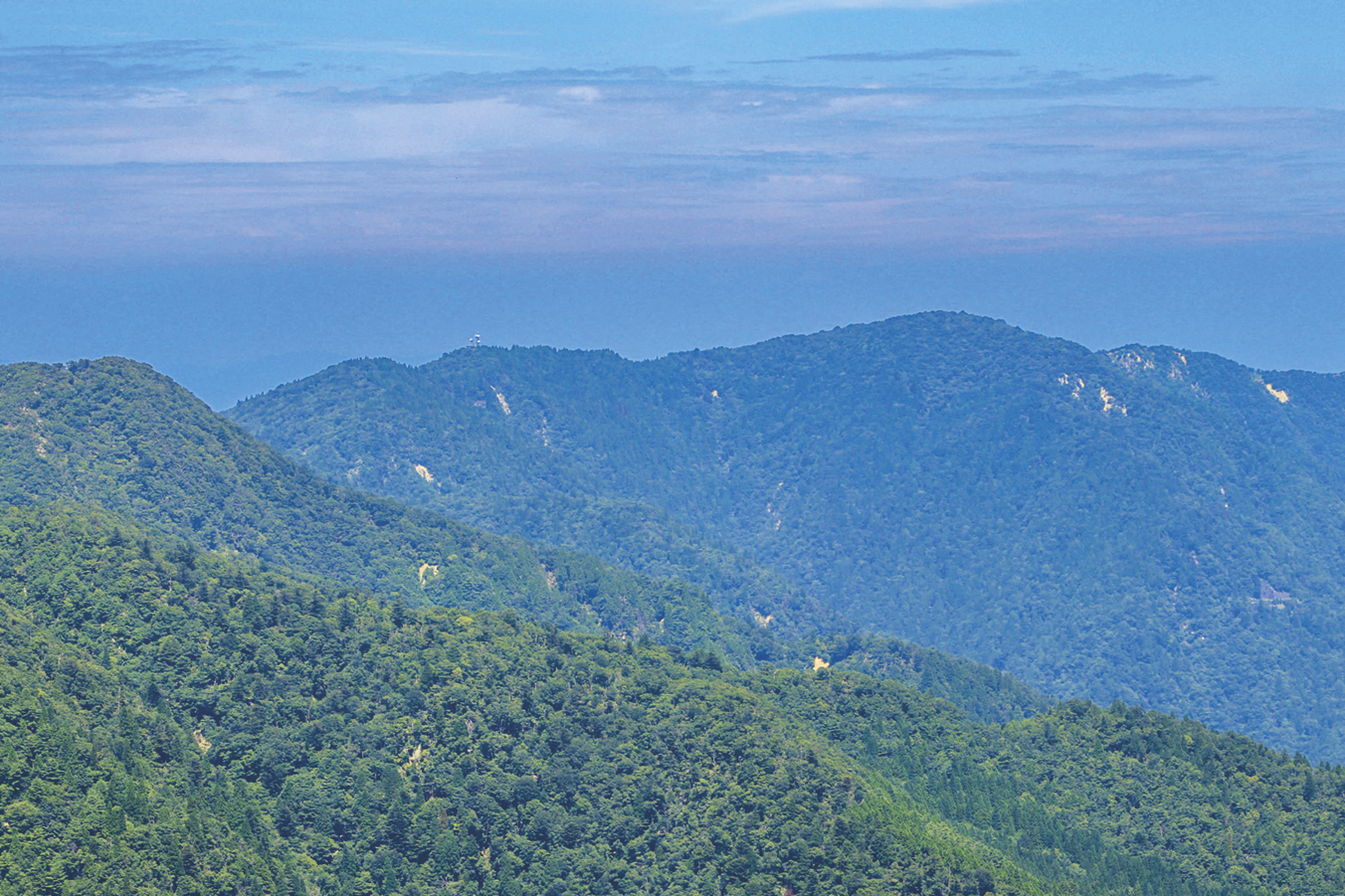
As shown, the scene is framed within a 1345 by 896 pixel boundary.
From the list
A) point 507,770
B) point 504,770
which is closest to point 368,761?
point 504,770

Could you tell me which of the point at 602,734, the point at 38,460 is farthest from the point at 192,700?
the point at 38,460

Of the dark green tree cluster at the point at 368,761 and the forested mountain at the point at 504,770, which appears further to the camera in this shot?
the forested mountain at the point at 504,770

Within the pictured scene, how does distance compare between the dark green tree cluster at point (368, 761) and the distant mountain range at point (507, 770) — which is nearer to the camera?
the dark green tree cluster at point (368, 761)

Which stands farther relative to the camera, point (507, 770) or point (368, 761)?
point (507, 770)

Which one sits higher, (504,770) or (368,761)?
(368,761)

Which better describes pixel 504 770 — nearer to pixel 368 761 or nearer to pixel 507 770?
pixel 507 770

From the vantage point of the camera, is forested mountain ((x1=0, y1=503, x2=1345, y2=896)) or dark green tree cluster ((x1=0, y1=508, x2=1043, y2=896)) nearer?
dark green tree cluster ((x1=0, y1=508, x2=1043, y2=896))

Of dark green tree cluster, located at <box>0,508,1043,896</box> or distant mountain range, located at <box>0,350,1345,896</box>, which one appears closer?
dark green tree cluster, located at <box>0,508,1043,896</box>

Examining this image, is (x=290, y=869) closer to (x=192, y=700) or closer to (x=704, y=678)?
(x=192, y=700)
